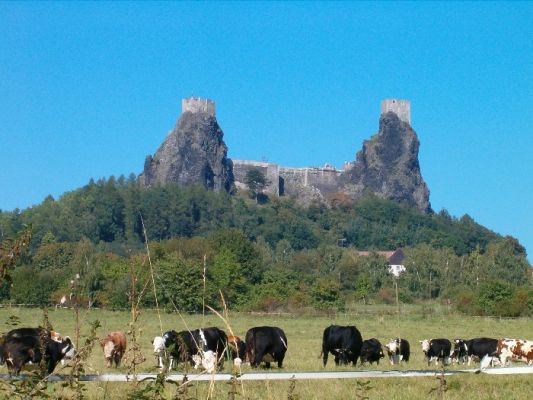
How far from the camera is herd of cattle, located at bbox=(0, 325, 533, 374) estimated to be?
13.4 metres

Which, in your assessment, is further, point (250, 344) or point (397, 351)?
point (397, 351)

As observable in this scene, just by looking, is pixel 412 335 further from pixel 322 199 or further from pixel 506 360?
pixel 322 199

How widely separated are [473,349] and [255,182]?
171m

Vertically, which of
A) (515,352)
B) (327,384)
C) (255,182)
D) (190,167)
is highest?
(190,167)

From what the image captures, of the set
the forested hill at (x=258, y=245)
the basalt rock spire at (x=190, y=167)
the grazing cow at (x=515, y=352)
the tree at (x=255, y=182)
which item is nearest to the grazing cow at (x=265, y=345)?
the grazing cow at (x=515, y=352)

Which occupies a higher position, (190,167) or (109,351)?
(190,167)

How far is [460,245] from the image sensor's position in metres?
171

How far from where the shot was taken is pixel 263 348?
18.3 meters

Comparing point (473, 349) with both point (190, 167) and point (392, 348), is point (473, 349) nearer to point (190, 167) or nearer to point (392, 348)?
point (392, 348)

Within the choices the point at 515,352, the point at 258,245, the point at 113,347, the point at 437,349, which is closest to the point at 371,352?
the point at 437,349

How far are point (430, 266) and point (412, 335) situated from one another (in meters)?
63.3

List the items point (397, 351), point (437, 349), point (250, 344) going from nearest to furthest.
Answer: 1. point (250, 344)
2. point (397, 351)
3. point (437, 349)

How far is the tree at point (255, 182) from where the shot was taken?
636 ft

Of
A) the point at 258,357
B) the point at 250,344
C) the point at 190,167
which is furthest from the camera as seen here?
the point at 190,167
